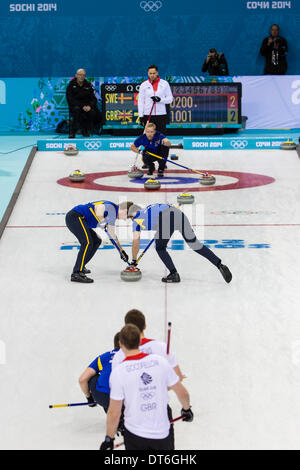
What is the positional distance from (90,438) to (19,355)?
1.97m

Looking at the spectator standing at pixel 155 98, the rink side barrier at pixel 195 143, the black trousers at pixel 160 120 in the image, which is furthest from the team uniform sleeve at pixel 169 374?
the rink side barrier at pixel 195 143

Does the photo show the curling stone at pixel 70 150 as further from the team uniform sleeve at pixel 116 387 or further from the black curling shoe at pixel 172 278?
the team uniform sleeve at pixel 116 387

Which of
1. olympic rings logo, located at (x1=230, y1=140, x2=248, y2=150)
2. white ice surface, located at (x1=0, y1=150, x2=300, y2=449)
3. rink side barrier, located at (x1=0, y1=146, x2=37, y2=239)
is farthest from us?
olympic rings logo, located at (x1=230, y1=140, x2=248, y2=150)

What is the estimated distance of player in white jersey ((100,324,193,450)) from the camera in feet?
16.8

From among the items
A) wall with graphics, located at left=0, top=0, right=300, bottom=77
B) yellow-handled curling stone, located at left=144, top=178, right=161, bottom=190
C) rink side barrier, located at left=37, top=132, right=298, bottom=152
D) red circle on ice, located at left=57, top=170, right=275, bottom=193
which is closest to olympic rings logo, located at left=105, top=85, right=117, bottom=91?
rink side barrier, located at left=37, top=132, right=298, bottom=152

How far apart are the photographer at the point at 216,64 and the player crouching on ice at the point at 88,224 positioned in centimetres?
1540

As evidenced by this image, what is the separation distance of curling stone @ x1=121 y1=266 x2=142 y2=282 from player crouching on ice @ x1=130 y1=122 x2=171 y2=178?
19.5 ft

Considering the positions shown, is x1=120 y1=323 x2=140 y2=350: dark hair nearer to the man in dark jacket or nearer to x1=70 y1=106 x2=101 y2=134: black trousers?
the man in dark jacket

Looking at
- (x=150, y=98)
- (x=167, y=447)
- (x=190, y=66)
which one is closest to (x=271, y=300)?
(x=167, y=447)

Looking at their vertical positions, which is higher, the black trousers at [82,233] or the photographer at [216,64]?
the photographer at [216,64]

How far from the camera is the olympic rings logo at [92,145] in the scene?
20.4 meters

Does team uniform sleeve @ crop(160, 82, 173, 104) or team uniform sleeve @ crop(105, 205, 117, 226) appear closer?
team uniform sleeve @ crop(105, 205, 117, 226)

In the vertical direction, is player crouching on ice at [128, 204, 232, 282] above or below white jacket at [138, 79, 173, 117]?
below

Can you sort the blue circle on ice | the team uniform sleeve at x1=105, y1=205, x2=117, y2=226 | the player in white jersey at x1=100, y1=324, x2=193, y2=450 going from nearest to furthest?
the player in white jersey at x1=100, y1=324, x2=193, y2=450
the team uniform sleeve at x1=105, y1=205, x2=117, y2=226
the blue circle on ice
